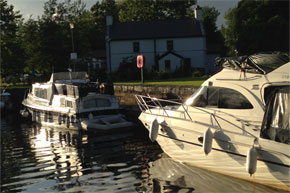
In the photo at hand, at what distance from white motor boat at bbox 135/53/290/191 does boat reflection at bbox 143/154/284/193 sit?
0.64 ft

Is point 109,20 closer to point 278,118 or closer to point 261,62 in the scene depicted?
point 261,62

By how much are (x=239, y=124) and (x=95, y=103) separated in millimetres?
11017

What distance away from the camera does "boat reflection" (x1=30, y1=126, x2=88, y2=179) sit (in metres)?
12.7

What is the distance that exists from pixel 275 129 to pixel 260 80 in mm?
1529

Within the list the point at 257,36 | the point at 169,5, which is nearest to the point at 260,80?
the point at 257,36

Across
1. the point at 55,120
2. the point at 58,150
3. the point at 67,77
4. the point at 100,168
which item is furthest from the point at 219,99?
the point at 67,77

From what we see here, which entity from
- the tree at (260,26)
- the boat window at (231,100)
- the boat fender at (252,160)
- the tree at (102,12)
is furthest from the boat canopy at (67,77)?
the tree at (102,12)

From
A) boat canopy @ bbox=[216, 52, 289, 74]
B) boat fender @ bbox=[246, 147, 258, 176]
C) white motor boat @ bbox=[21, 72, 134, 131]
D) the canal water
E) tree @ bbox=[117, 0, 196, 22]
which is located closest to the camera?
boat fender @ bbox=[246, 147, 258, 176]

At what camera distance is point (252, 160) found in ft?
29.0

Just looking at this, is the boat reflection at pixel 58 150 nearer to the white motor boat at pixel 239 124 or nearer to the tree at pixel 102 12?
the white motor boat at pixel 239 124

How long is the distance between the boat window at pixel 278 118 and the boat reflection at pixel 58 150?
558cm

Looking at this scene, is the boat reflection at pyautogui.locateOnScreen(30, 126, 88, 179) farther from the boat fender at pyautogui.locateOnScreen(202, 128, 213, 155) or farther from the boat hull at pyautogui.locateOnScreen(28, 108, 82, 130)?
the boat fender at pyautogui.locateOnScreen(202, 128, 213, 155)

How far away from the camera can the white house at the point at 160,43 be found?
4650 centimetres

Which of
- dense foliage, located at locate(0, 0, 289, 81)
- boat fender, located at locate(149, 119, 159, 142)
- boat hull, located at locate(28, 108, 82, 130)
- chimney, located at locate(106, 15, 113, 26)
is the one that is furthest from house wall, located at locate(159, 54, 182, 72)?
boat fender, located at locate(149, 119, 159, 142)
